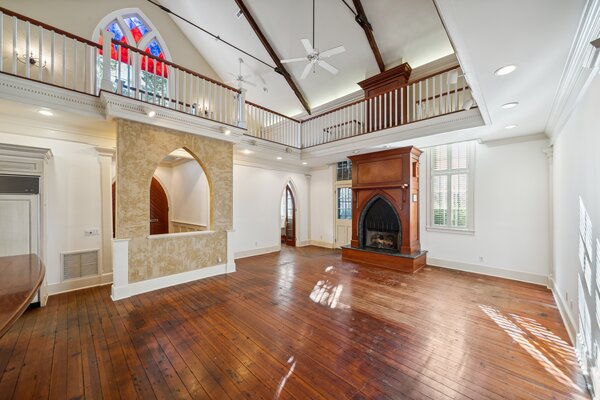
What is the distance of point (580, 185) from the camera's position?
2393 millimetres

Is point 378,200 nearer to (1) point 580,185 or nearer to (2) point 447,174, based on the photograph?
(2) point 447,174

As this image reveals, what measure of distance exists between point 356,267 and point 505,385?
3.50m

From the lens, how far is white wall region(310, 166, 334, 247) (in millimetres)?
7742

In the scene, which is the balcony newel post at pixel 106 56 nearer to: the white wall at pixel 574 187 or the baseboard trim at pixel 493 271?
the white wall at pixel 574 187

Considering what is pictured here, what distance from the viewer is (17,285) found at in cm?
134

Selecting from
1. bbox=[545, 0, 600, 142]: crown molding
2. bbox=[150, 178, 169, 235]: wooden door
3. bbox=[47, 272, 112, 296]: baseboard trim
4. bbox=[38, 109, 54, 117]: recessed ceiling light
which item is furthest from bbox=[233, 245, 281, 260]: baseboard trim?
bbox=[545, 0, 600, 142]: crown molding

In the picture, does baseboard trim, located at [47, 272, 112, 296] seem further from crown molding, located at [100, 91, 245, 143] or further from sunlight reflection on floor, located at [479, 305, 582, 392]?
sunlight reflection on floor, located at [479, 305, 582, 392]

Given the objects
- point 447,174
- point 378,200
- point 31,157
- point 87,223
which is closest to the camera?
point 31,157

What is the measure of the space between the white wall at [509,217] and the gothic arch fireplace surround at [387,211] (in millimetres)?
1050

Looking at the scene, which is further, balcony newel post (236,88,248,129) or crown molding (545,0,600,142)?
balcony newel post (236,88,248,129)

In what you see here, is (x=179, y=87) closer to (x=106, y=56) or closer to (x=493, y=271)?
(x=106, y=56)

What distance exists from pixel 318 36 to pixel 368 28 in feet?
4.38

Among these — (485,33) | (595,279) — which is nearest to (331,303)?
(595,279)

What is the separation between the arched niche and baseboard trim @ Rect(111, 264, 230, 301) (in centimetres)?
169
